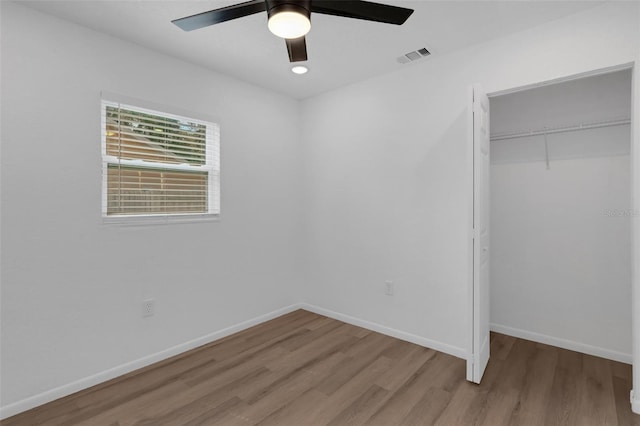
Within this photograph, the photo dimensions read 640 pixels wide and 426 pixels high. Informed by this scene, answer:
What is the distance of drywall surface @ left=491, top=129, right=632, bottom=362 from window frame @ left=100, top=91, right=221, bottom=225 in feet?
9.19

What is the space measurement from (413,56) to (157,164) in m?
2.40

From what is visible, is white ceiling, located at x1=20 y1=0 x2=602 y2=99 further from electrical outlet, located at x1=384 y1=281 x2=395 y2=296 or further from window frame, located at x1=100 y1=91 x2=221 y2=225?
electrical outlet, located at x1=384 y1=281 x2=395 y2=296

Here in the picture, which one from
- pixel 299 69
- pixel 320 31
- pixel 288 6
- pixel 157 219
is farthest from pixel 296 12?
pixel 157 219

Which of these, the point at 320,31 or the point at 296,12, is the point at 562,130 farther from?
the point at 296,12

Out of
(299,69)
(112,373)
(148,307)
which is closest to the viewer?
(112,373)

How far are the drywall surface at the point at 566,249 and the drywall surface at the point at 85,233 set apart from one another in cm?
269

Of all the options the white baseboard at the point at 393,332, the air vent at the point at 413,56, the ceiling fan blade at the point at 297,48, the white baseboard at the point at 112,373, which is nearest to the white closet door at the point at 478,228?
the white baseboard at the point at 393,332

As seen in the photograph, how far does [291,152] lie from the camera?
3.99 meters

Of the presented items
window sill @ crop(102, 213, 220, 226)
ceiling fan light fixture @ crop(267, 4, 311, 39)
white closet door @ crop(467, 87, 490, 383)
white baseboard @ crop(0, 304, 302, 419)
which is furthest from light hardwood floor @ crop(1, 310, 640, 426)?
ceiling fan light fixture @ crop(267, 4, 311, 39)

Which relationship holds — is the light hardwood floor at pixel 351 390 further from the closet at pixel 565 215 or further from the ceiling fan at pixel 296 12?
the ceiling fan at pixel 296 12

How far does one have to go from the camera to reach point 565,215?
9.80 ft

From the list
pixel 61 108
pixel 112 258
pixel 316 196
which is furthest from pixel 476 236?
pixel 61 108

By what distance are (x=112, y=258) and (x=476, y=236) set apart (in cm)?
271

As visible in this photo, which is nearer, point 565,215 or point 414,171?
point 565,215
